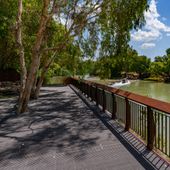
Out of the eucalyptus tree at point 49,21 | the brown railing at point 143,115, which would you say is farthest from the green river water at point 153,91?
the brown railing at point 143,115

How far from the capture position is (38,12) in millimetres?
12844

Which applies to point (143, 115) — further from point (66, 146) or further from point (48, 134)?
point (48, 134)

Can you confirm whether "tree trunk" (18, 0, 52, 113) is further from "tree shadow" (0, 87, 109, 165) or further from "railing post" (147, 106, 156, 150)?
"railing post" (147, 106, 156, 150)

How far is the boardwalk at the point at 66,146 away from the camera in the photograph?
4.63m

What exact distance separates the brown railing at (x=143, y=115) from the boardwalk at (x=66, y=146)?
1.10 ft

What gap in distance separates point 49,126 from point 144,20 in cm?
605

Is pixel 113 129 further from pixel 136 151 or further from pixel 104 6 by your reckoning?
pixel 104 6

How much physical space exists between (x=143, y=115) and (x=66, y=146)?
5.73 feet

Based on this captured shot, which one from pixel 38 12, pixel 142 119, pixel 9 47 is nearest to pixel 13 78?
pixel 9 47

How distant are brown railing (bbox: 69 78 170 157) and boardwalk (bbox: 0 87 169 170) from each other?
0.34m

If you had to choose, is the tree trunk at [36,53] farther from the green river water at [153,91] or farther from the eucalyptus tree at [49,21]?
the green river water at [153,91]

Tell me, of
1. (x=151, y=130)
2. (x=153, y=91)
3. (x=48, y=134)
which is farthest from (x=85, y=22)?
(x=153, y=91)

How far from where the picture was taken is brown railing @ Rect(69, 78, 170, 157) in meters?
5.14

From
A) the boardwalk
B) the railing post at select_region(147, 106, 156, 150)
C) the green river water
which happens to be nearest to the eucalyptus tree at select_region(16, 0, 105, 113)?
the boardwalk
